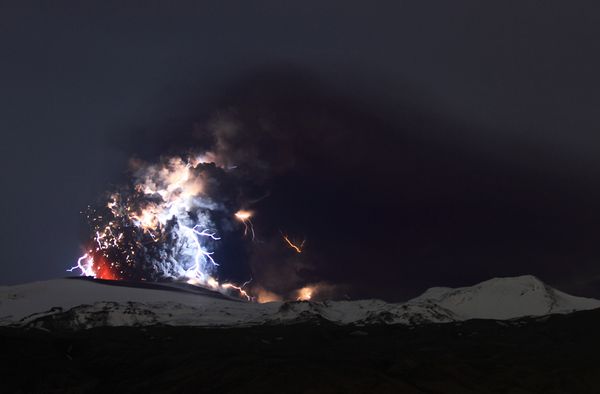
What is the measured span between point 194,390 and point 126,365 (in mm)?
51397

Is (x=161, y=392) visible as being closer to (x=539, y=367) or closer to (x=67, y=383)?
(x=67, y=383)

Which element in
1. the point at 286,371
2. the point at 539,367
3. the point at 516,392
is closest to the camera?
the point at 516,392

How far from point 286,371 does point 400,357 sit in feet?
150

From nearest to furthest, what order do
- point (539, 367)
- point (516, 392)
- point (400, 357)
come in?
point (516, 392) < point (539, 367) < point (400, 357)

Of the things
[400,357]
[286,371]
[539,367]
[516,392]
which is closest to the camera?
[516,392]

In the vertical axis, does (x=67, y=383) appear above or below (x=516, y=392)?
above

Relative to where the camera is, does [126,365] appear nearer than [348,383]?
No

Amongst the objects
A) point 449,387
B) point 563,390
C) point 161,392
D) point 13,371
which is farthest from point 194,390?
point 563,390

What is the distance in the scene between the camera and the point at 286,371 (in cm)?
16738

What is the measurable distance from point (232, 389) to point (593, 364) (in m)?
113

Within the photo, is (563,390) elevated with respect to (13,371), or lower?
lower

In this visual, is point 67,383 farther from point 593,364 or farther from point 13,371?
point 593,364

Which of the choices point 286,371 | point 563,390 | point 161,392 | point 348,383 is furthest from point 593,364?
point 161,392

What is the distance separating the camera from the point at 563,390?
160 m
